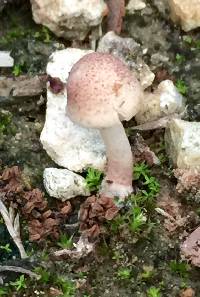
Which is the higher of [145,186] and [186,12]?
[186,12]

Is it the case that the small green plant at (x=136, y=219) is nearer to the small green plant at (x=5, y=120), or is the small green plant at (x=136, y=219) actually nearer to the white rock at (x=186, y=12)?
the small green plant at (x=5, y=120)

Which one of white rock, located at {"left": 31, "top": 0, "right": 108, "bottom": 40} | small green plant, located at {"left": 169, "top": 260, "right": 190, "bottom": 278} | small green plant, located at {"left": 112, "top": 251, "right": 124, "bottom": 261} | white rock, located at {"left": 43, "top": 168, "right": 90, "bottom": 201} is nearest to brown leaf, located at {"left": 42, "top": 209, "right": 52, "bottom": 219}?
white rock, located at {"left": 43, "top": 168, "right": 90, "bottom": 201}

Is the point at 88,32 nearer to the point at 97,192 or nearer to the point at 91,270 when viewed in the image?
the point at 97,192

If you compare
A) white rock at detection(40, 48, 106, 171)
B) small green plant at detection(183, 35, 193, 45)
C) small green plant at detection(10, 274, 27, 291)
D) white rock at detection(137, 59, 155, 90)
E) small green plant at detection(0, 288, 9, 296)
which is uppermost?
small green plant at detection(183, 35, 193, 45)

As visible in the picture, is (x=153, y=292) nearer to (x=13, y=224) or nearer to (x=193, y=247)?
(x=193, y=247)

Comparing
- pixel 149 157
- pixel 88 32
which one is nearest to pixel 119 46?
pixel 88 32

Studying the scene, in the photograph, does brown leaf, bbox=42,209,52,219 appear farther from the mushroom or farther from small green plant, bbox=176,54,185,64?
small green plant, bbox=176,54,185,64

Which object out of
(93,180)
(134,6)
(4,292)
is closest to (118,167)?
(93,180)
